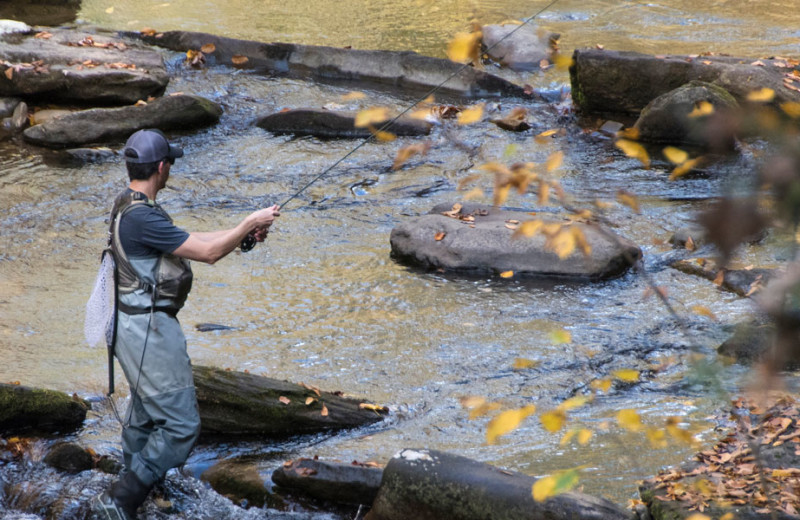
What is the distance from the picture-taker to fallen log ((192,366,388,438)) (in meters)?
5.41

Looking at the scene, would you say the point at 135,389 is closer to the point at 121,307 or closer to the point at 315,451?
the point at 121,307

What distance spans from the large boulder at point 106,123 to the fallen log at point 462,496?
855 cm

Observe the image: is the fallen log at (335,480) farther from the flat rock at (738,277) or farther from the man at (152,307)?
the flat rock at (738,277)

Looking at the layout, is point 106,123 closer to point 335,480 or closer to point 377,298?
point 377,298

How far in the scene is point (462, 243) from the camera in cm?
831

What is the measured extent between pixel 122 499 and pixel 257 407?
3.83ft

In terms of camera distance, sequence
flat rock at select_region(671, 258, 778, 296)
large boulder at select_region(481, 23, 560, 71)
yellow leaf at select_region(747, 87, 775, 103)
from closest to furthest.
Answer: yellow leaf at select_region(747, 87, 775, 103) → flat rock at select_region(671, 258, 778, 296) → large boulder at select_region(481, 23, 560, 71)

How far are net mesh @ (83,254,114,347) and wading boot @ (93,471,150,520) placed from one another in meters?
0.77

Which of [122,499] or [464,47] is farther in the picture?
[122,499]

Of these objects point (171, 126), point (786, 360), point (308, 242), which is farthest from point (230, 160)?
point (786, 360)

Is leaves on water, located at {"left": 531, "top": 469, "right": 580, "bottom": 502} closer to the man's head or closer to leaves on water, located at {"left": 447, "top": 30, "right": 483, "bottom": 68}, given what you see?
leaves on water, located at {"left": 447, "top": 30, "right": 483, "bottom": 68}

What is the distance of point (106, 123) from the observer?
11.6 m

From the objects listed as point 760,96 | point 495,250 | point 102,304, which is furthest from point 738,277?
point 102,304

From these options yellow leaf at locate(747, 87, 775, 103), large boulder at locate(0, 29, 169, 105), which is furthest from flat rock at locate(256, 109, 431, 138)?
yellow leaf at locate(747, 87, 775, 103)
